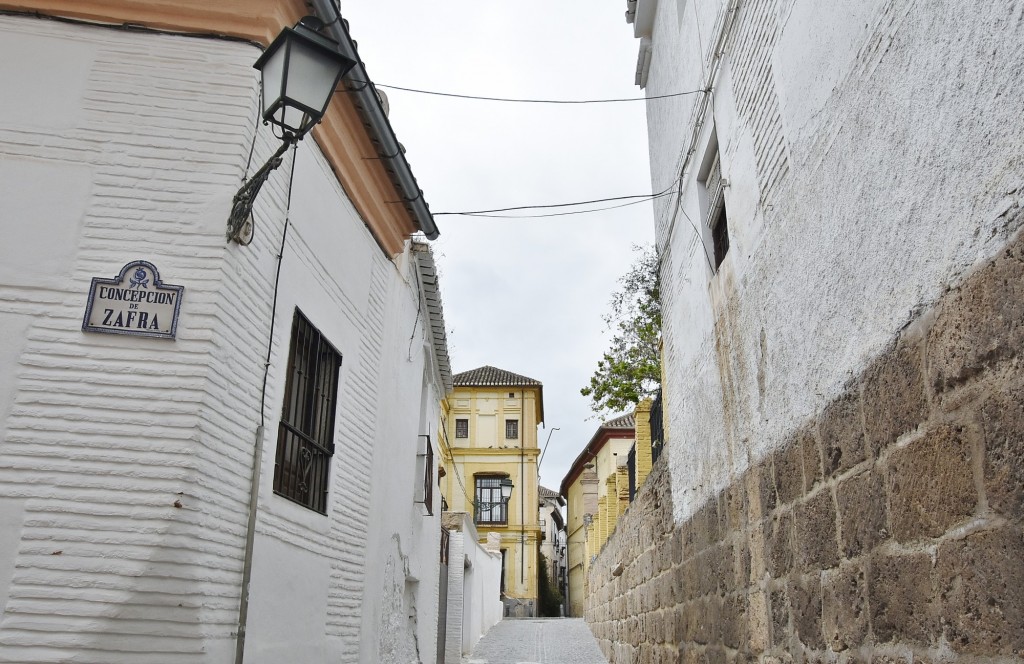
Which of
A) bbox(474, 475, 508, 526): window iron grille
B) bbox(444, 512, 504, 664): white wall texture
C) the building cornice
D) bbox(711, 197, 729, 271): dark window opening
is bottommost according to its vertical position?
bbox(444, 512, 504, 664): white wall texture

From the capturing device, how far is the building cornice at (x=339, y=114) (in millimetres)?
3984

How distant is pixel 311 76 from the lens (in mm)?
3445

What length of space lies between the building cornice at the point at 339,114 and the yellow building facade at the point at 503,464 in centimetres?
2416

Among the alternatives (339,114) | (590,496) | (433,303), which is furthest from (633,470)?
(590,496)

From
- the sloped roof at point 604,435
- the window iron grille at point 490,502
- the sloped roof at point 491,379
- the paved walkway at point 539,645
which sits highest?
the sloped roof at point 491,379

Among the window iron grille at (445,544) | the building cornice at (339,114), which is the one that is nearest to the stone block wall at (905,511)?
the building cornice at (339,114)

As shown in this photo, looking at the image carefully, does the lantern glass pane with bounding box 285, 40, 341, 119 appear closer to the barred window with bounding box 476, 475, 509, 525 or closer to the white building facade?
the white building facade

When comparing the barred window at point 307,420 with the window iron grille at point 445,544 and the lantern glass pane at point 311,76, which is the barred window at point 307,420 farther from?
the window iron grille at point 445,544

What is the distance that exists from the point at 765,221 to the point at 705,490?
1.95m

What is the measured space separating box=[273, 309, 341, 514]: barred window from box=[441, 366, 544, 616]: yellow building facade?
2485 cm

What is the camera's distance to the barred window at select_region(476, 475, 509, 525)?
30.6m

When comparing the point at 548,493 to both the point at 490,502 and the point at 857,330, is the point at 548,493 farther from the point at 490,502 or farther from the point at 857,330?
the point at 857,330

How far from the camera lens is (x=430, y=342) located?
8.72 metres

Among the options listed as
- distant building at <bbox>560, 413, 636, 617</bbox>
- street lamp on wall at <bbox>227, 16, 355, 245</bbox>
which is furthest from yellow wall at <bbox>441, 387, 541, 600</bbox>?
street lamp on wall at <bbox>227, 16, 355, 245</bbox>
